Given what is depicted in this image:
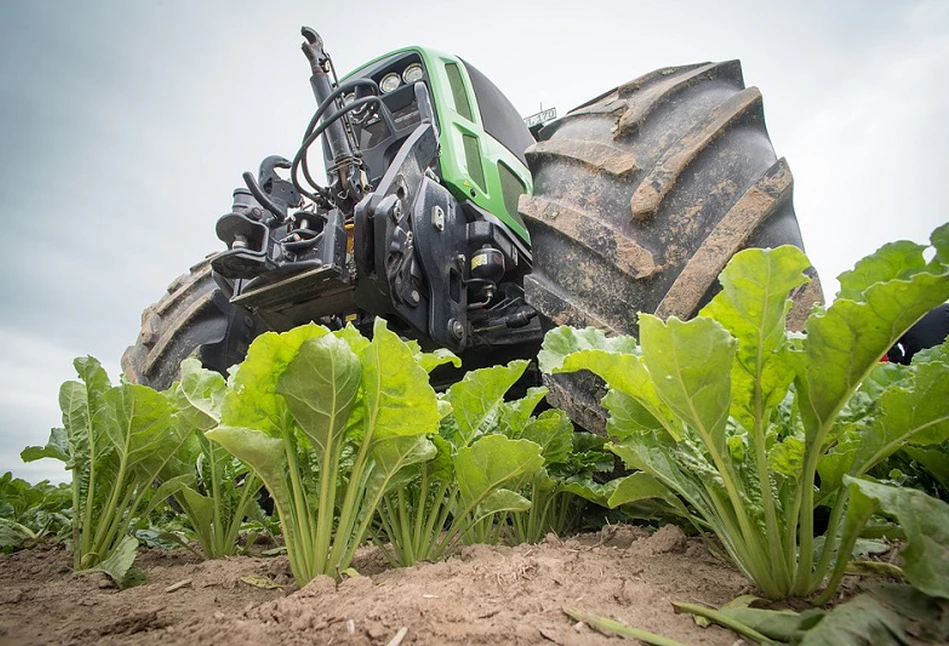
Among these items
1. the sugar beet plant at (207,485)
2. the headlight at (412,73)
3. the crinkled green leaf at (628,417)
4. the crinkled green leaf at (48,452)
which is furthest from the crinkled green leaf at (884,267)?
the headlight at (412,73)

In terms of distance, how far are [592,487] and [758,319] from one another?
61cm

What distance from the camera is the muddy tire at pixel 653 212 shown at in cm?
130

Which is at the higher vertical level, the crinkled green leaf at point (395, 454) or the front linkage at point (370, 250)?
the front linkage at point (370, 250)

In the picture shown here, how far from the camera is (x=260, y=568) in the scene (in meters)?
1.04

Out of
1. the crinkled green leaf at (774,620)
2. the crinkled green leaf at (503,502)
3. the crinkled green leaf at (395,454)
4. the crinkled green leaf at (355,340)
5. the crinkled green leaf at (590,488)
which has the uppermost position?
the crinkled green leaf at (355,340)

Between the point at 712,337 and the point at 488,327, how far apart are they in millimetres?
1150

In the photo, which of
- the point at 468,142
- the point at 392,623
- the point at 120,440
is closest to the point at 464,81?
the point at 468,142

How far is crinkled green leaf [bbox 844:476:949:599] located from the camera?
0.52 meters

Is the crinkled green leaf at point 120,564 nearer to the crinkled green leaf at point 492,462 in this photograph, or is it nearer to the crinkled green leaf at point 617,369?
the crinkled green leaf at point 492,462

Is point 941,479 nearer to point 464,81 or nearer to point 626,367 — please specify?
point 626,367

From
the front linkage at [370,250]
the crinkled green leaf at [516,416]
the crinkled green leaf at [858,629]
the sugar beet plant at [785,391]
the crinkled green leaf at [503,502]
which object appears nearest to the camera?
the crinkled green leaf at [858,629]

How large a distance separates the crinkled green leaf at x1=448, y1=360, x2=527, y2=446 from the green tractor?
0.33m

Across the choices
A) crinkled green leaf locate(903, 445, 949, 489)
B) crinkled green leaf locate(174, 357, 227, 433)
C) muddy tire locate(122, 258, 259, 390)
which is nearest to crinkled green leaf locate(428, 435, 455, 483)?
crinkled green leaf locate(174, 357, 227, 433)

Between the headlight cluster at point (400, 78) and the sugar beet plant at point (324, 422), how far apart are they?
172 cm
